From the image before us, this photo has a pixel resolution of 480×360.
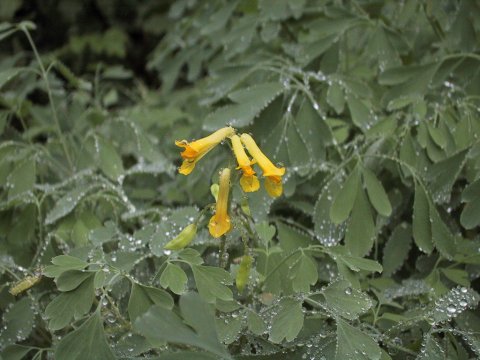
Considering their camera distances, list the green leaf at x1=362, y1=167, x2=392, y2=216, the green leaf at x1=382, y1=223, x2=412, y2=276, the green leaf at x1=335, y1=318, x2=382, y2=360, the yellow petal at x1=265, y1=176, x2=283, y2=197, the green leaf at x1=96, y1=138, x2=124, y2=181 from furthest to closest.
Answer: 1. the green leaf at x1=96, y1=138, x2=124, y2=181
2. the green leaf at x1=382, y1=223, x2=412, y2=276
3. the green leaf at x1=362, y1=167, x2=392, y2=216
4. the yellow petal at x1=265, y1=176, x2=283, y2=197
5. the green leaf at x1=335, y1=318, x2=382, y2=360

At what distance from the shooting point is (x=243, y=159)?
115cm

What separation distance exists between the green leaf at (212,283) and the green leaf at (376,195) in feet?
1.55

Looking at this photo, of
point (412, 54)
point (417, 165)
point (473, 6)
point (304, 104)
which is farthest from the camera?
point (412, 54)

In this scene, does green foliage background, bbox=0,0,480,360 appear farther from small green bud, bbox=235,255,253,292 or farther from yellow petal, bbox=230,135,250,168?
yellow petal, bbox=230,135,250,168

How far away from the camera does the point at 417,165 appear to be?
5.37ft

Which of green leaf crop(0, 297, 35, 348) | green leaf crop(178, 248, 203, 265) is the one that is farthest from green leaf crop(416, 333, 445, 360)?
green leaf crop(0, 297, 35, 348)

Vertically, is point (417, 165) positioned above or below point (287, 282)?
above

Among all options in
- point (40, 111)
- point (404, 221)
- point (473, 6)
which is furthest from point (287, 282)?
point (40, 111)

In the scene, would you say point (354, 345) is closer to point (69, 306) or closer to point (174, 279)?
point (174, 279)

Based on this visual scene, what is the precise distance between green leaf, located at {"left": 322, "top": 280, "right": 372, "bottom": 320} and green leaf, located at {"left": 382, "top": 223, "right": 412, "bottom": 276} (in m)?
0.40

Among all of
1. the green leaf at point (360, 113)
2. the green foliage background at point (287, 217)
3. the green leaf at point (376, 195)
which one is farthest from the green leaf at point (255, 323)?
the green leaf at point (360, 113)

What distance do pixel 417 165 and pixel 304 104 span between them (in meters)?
0.36

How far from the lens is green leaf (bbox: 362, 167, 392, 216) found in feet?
4.89

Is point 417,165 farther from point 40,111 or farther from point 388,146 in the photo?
point 40,111
